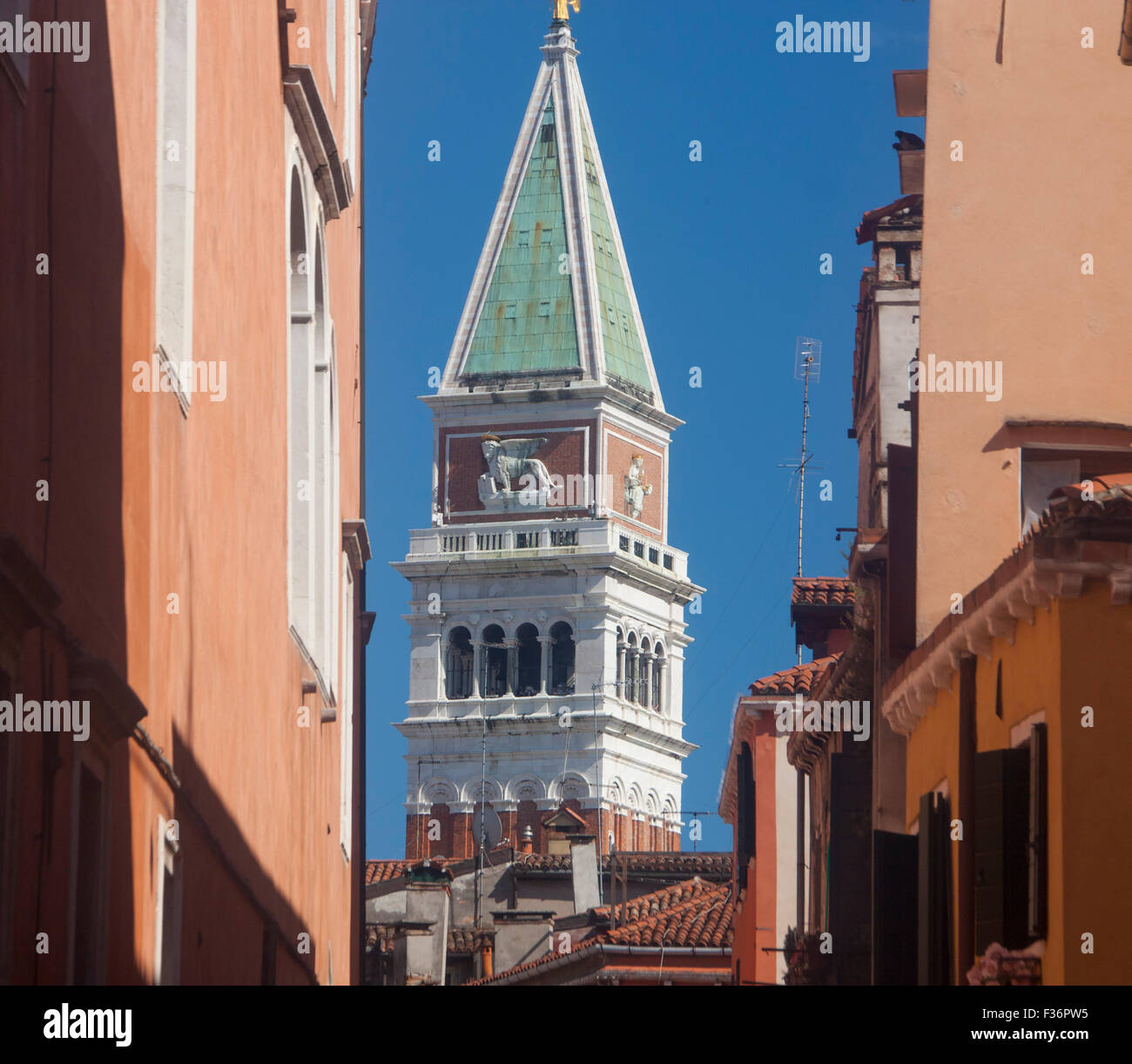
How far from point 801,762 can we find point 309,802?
18.5 ft

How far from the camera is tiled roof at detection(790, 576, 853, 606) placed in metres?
23.9

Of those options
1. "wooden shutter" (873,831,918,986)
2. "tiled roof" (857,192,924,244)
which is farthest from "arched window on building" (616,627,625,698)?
"wooden shutter" (873,831,918,986)

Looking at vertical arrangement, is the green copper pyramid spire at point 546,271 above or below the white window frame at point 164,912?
above

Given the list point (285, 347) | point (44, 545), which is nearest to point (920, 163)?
point (285, 347)

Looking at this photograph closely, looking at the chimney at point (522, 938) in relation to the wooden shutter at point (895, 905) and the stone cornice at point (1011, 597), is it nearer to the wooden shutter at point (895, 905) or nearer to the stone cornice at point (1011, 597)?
the wooden shutter at point (895, 905)

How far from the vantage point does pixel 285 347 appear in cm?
1541

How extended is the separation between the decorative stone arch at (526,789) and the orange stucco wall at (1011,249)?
266 ft

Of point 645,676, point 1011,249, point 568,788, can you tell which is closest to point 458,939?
point 1011,249

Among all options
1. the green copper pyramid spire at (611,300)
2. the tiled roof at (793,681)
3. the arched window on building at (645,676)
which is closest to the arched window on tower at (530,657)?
the arched window on building at (645,676)

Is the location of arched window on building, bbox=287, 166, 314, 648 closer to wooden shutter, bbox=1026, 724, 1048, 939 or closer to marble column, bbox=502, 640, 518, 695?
wooden shutter, bbox=1026, 724, 1048, 939

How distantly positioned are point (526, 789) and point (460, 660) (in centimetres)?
580

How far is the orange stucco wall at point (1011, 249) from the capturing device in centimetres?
1545

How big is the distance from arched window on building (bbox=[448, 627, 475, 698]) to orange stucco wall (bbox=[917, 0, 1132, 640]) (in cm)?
8358
